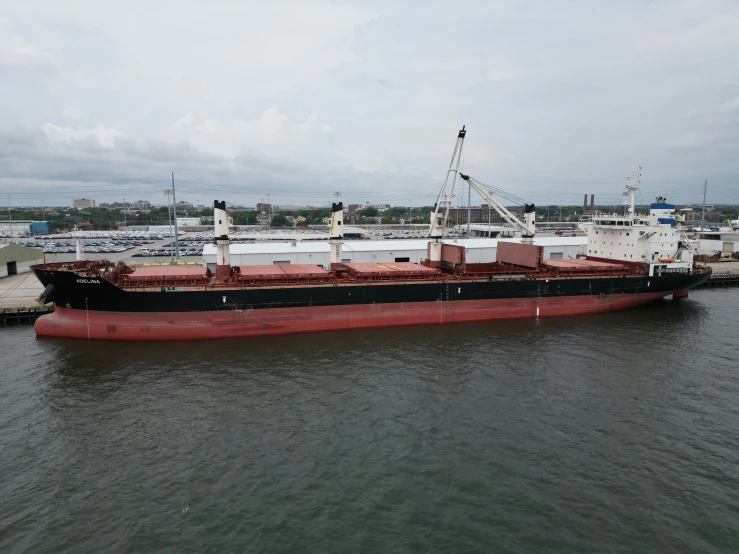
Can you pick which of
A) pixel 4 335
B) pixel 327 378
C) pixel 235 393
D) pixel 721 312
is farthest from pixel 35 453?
pixel 721 312

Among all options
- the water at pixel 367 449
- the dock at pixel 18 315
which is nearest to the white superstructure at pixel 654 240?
the water at pixel 367 449

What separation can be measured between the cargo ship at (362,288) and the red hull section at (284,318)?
0.05m

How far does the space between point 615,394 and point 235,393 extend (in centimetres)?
1469

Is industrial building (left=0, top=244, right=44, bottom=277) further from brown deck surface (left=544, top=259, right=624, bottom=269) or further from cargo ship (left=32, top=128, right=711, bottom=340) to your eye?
brown deck surface (left=544, top=259, right=624, bottom=269)

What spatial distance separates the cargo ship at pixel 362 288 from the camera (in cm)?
2358

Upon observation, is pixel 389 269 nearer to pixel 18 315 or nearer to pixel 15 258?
pixel 18 315

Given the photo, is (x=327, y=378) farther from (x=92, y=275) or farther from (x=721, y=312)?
(x=721, y=312)

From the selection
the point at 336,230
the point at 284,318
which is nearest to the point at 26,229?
the point at 336,230

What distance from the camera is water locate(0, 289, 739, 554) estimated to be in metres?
10.3

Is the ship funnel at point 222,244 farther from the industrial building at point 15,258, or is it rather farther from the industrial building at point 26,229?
the industrial building at point 26,229

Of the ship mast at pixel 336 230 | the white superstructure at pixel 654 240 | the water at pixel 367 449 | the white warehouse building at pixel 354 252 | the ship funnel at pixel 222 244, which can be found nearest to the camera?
the water at pixel 367 449

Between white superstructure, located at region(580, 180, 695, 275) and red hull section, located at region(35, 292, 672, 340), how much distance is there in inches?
245

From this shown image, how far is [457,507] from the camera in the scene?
11047mm

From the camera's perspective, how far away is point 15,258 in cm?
3916
